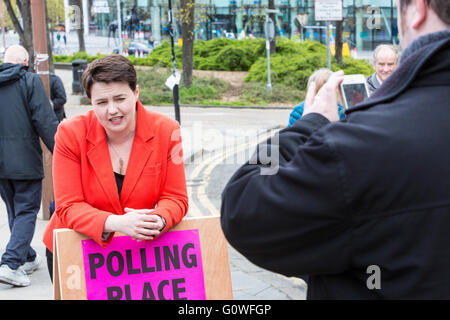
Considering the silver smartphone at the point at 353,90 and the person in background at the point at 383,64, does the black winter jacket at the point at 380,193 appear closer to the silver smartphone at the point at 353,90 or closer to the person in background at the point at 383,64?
the silver smartphone at the point at 353,90

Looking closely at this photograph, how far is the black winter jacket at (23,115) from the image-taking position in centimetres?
563

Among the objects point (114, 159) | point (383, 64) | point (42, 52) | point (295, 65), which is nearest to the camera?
point (114, 159)

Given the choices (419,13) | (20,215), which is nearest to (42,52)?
(20,215)

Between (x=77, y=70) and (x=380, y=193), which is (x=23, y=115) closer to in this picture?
(x=380, y=193)

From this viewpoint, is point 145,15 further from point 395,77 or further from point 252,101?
point 395,77

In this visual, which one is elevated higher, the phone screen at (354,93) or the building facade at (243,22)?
the building facade at (243,22)

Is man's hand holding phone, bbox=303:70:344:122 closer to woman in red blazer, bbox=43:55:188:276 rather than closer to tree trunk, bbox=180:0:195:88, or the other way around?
woman in red blazer, bbox=43:55:188:276

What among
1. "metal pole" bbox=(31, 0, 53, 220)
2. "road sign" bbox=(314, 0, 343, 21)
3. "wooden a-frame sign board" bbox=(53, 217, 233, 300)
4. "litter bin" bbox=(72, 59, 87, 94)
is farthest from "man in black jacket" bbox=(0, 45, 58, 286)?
"litter bin" bbox=(72, 59, 87, 94)

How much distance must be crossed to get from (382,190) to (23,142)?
4889 millimetres

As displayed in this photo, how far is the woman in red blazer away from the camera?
2.93m

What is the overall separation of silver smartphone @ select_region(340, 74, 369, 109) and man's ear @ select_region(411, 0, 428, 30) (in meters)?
0.83

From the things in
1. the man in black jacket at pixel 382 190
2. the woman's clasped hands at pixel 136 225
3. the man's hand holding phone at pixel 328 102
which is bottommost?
the woman's clasped hands at pixel 136 225

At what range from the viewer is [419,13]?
1.39 metres

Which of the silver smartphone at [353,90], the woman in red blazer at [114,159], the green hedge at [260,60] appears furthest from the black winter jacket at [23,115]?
the green hedge at [260,60]
